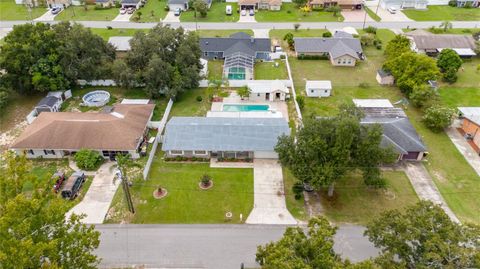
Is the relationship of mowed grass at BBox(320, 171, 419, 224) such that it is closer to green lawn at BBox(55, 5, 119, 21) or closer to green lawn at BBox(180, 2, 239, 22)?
green lawn at BBox(180, 2, 239, 22)

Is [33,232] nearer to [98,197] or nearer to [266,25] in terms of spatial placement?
[98,197]

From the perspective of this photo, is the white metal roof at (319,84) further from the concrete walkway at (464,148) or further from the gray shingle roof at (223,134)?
the concrete walkway at (464,148)

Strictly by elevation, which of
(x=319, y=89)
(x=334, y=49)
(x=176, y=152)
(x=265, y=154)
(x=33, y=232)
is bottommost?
(x=265, y=154)

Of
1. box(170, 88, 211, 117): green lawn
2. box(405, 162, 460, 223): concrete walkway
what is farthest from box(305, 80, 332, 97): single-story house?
box(405, 162, 460, 223): concrete walkway

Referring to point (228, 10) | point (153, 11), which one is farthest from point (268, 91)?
point (153, 11)

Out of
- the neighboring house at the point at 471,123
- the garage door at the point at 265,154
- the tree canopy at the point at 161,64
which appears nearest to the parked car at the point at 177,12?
the tree canopy at the point at 161,64

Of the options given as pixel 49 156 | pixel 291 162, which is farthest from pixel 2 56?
pixel 291 162
